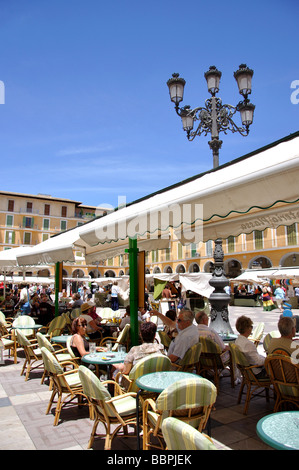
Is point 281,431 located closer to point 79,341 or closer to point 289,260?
point 79,341

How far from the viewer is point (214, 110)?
792 centimetres

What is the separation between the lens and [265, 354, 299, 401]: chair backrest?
3343 millimetres

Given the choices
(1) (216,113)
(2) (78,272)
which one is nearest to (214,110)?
(1) (216,113)

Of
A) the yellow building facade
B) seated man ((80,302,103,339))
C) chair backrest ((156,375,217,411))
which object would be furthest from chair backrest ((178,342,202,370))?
the yellow building facade

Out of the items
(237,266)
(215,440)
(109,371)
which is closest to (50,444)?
(109,371)

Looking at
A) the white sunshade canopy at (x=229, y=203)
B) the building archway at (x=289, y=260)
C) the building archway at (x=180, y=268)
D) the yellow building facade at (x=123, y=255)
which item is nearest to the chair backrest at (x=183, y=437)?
the white sunshade canopy at (x=229, y=203)

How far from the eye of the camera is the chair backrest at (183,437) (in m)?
1.54

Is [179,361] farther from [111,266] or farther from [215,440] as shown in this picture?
[111,266]

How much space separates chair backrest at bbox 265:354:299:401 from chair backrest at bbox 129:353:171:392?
1.07 meters

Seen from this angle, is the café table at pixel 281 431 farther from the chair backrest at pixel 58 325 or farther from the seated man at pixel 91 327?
the chair backrest at pixel 58 325

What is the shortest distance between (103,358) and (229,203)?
2372 mm

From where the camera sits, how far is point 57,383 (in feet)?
12.6

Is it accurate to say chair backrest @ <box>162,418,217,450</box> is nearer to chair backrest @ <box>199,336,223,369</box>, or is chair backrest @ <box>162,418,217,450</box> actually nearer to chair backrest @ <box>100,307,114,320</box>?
chair backrest @ <box>199,336,223,369</box>
